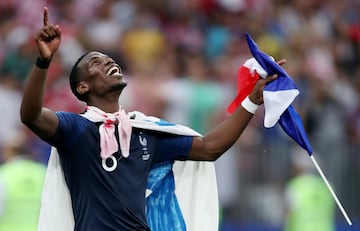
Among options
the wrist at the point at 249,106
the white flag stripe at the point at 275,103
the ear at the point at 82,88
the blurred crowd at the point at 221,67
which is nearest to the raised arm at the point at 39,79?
the ear at the point at 82,88

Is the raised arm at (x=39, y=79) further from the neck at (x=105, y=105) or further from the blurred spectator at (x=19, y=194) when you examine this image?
the blurred spectator at (x=19, y=194)

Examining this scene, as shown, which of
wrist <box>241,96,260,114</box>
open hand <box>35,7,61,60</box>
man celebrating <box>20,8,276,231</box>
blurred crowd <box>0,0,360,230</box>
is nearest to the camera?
open hand <box>35,7,61,60</box>

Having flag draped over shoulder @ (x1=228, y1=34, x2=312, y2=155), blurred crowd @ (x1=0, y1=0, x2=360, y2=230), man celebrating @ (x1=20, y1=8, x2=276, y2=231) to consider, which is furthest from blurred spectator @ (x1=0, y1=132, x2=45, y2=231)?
flag draped over shoulder @ (x1=228, y1=34, x2=312, y2=155)

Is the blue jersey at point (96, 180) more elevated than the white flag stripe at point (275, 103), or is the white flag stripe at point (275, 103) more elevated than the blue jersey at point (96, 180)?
the white flag stripe at point (275, 103)

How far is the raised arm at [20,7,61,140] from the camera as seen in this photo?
6.58m

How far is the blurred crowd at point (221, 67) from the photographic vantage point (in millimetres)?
13805

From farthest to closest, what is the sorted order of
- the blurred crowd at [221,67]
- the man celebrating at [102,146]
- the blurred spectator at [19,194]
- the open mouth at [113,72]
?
the blurred crowd at [221,67] < the blurred spectator at [19,194] < the open mouth at [113,72] < the man celebrating at [102,146]

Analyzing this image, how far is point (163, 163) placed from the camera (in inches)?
295

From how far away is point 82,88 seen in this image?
7262 mm

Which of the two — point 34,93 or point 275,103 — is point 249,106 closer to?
point 275,103

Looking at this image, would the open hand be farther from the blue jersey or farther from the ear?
the ear

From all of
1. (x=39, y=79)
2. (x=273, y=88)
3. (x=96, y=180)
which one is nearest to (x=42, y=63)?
(x=39, y=79)

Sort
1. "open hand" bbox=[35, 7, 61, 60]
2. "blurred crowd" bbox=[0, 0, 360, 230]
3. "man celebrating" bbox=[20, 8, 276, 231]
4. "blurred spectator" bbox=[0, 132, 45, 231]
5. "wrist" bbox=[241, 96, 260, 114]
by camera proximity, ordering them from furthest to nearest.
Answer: "blurred crowd" bbox=[0, 0, 360, 230] → "blurred spectator" bbox=[0, 132, 45, 231] → "wrist" bbox=[241, 96, 260, 114] → "man celebrating" bbox=[20, 8, 276, 231] → "open hand" bbox=[35, 7, 61, 60]

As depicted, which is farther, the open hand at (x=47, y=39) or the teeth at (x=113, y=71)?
the teeth at (x=113, y=71)
